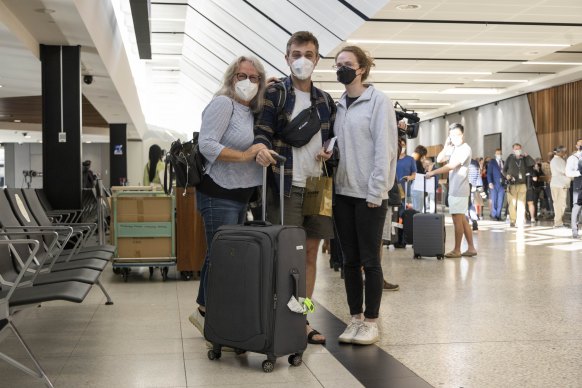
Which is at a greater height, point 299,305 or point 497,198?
point 497,198

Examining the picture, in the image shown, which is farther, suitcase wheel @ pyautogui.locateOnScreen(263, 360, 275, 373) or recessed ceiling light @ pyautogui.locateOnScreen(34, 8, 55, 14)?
recessed ceiling light @ pyautogui.locateOnScreen(34, 8, 55, 14)

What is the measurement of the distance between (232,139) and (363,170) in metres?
0.72

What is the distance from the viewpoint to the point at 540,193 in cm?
1912

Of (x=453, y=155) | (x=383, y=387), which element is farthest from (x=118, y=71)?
(x=383, y=387)

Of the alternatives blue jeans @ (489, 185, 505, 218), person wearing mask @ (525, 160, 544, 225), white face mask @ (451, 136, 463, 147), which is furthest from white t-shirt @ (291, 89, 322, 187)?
blue jeans @ (489, 185, 505, 218)

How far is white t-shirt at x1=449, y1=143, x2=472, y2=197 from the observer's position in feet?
27.8

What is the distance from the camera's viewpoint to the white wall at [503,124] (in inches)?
896

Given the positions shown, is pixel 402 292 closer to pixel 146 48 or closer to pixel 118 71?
pixel 146 48

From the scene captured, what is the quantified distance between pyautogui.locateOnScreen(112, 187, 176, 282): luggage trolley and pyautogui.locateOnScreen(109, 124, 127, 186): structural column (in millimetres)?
16285

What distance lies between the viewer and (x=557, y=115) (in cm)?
2122

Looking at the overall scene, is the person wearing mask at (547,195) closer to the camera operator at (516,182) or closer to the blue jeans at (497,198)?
the blue jeans at (497,198)

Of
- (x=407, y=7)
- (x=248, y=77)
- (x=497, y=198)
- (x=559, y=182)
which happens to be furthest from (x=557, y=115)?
(x=248, y=77)

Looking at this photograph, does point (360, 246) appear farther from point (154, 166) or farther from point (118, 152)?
point (118, 152)

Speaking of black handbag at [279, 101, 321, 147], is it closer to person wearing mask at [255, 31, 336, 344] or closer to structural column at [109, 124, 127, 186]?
person wearing mask at [255, 31, 336, 344]
